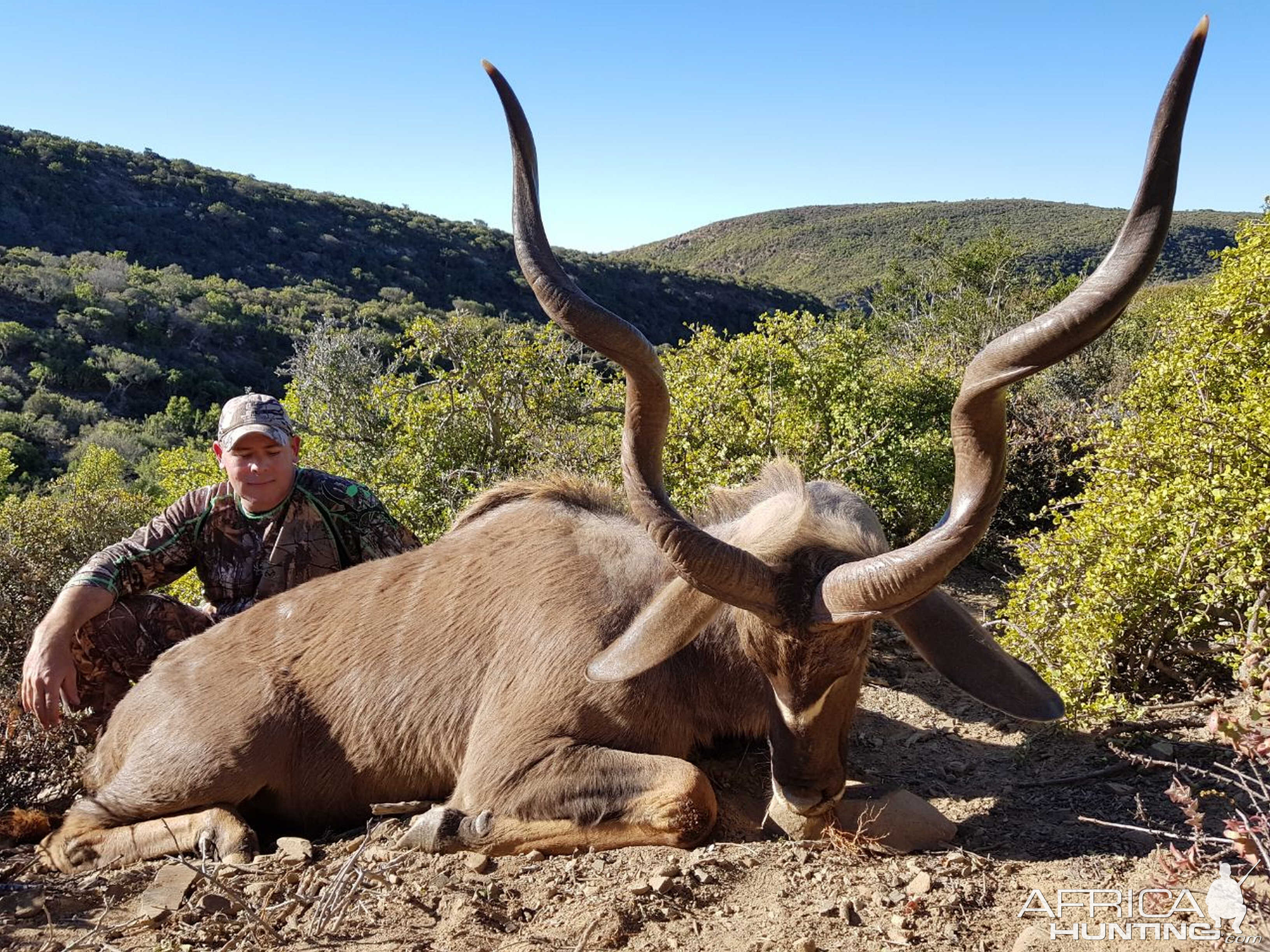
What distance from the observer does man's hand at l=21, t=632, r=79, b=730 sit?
473cm

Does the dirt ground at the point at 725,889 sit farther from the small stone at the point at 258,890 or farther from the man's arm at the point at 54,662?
the man's arm at the point at 54,662

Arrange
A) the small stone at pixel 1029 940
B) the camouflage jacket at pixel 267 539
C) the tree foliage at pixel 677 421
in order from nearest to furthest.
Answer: the small stone at pixel 1029 940 < the camouflage jacket at pixel 267 539 < the tree foliage at pixel 677 421

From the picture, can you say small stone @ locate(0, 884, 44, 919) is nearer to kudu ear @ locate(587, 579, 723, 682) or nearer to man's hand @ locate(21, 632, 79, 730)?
man's hand @ locate(21, 632, 79, 730)

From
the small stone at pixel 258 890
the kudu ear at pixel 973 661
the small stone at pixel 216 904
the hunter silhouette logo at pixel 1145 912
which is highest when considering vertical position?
the kudu ear at pixel 973 661

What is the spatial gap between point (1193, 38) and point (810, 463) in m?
5.75

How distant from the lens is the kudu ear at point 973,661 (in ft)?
12.4

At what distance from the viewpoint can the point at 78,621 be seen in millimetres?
4902

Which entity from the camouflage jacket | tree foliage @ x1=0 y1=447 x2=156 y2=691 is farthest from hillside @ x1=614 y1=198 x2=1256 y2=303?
the camouflage jacket

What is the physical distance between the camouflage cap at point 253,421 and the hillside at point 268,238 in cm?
4019

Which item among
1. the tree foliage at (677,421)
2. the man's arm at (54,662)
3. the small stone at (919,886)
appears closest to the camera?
the small stone at (919,886)

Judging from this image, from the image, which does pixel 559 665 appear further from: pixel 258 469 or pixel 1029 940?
pixel 258 469

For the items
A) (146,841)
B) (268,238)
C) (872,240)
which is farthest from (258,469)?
(872,240)

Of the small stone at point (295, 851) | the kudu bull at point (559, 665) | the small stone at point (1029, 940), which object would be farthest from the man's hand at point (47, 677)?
the small stone at point (1029, 940)

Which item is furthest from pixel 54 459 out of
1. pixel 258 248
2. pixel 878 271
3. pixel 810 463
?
pixel 878 271
